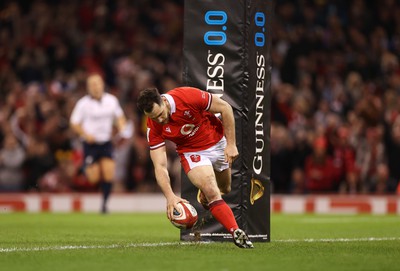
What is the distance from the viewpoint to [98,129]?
56.6 ft

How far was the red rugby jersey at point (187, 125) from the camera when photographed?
32.3ft

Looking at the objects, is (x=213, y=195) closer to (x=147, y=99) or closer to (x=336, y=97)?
(x=147, y=99)

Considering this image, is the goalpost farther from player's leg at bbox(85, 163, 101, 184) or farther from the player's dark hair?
player's leg at bbox(85, 163, 101, 184)

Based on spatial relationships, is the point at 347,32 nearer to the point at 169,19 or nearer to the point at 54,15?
the point at 169,19

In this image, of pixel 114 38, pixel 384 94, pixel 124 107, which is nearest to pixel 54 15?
pixel 114 38

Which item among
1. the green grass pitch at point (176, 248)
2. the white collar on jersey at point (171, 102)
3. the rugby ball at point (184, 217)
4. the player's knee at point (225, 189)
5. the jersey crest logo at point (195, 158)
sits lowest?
the green grass pitch at point (176, 248)

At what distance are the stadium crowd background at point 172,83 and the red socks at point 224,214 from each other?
9.67 meters

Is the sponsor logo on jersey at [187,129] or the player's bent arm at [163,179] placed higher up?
the sponsor logo on jersey at [187,129]

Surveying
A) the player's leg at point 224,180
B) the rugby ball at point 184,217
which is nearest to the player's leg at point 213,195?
the rugby ball at point 184,217

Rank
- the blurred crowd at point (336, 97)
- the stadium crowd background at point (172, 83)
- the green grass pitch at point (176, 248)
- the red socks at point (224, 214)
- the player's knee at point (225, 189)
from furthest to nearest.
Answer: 1. the stadium crowd background at point (172, 83)
2. the blurred crowd at point (336, 97)
3. the player's knee at point (225, 189)
4. the red socks at point (224, 214)
5. the green grass pitch at point (176, 248)

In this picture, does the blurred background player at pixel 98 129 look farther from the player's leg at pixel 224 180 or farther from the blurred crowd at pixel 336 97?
the player's leg at pixel 224 180

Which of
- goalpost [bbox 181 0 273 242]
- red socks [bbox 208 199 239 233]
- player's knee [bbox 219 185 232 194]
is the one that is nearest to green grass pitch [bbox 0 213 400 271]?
red socks [bbox 208 199 239 233]

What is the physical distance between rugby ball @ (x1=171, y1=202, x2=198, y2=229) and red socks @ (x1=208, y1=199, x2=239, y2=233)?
0.84 ft

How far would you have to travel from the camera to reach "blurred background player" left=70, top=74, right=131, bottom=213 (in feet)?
56.4
